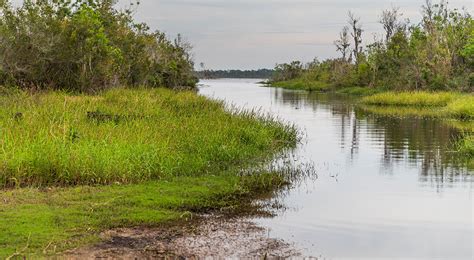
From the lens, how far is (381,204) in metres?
12.9

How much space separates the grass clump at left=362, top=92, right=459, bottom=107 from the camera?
44.6 m

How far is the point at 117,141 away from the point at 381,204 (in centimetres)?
611

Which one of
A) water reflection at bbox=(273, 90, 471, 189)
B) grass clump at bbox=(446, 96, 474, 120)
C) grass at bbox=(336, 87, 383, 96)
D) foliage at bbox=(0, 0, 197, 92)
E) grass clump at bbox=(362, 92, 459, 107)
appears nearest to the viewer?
water reflection at bbox=(273, 90, 471, 189)

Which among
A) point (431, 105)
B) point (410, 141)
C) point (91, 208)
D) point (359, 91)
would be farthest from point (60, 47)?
point (359, 91)

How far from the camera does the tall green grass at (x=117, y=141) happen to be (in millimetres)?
12133

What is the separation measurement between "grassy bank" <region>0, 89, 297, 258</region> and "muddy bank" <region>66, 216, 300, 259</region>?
14.1 inches

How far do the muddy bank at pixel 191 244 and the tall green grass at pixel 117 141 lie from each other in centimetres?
308

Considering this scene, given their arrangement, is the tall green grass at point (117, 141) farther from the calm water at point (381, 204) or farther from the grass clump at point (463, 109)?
the grass clump at point (463, 109)

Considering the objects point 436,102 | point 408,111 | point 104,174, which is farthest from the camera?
point 436,102

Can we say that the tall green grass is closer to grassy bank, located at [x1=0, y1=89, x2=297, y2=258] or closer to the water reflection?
grassy bank, located at [x1=0, y1=89, x2=297, y2=258]

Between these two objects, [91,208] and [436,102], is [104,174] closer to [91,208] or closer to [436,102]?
[91,208]

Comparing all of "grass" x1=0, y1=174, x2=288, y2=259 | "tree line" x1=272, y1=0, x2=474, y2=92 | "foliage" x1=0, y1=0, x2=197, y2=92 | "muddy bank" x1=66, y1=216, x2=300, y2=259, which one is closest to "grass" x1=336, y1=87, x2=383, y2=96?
"tree line" x1=272, y1=0, x2=474, y2=92

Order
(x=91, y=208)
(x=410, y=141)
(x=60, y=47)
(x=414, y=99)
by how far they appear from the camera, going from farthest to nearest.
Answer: (x=414, y=99) → (x=60, y=47) → (x=410, y=141) → (x=91, y=208)

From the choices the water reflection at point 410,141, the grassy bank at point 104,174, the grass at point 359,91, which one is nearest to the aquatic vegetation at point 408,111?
the water reflection at point 410,141
